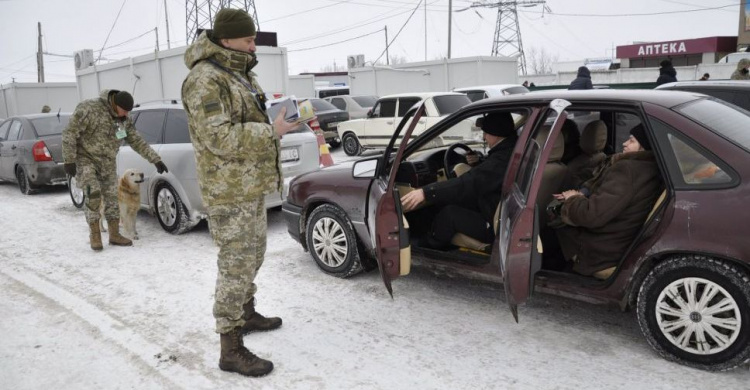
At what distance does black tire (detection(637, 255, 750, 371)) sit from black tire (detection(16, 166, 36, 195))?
10.5 meters

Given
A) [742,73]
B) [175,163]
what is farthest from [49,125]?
[742,73]

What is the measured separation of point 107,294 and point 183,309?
2.93ft

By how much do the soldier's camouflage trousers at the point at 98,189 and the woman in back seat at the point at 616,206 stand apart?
16.8 feet

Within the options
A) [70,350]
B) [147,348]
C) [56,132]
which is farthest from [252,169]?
[56,132]

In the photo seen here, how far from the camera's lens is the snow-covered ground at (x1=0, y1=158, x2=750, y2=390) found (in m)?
3.33

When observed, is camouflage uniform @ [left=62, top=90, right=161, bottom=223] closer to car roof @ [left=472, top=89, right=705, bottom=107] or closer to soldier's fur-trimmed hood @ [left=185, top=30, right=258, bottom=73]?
soldier's fur-trimmed hood @ [left=185, top=30, right=258, bottom=73]

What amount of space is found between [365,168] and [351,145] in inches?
396

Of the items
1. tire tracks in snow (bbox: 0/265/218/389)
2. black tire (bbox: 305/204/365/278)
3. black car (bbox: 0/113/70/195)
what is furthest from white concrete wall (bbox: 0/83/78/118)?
black tire (bbox: 305/204/365/278)

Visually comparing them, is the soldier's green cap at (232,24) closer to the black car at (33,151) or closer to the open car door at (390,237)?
the open car door at (390,237)

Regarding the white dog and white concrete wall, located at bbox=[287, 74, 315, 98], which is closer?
the white dog

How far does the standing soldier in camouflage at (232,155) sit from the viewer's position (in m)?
3.18

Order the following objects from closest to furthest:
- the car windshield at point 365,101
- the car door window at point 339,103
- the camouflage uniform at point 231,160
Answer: the camouflage uniform at point 231,160, the car door window at point 339,103, the car windshield at point 365,101

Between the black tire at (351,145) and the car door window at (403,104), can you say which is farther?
the black tire at (351,145)

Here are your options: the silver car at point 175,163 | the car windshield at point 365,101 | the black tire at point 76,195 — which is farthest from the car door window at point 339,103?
the silver car at point 175,163
